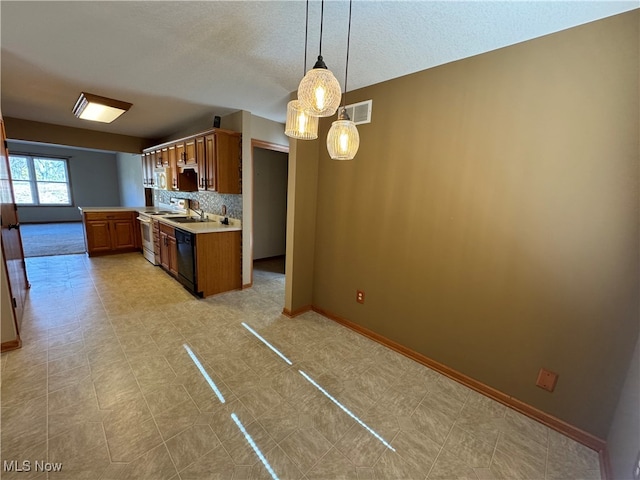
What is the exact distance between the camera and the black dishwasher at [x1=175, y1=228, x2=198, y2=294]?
3.39 m

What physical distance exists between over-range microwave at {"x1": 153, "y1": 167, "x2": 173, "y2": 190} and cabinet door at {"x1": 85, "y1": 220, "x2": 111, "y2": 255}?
1413mm

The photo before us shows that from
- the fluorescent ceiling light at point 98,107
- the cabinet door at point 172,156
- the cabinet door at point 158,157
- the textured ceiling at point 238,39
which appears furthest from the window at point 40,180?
the textured ceiling at point 238,39

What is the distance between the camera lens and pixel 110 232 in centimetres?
526

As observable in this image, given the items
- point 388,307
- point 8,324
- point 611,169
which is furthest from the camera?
point 388,307

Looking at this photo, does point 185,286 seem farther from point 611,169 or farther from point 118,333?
point 611,169

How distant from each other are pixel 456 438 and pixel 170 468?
1.62 m

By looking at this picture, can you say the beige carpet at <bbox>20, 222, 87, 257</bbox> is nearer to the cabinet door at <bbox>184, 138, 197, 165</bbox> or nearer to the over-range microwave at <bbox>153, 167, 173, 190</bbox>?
the over-range microwave at <bbox>153, 167, 173, 190</bbox>

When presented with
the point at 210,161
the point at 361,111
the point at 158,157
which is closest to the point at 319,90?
the point at 361,111

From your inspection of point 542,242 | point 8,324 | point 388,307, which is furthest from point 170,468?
point 542,242

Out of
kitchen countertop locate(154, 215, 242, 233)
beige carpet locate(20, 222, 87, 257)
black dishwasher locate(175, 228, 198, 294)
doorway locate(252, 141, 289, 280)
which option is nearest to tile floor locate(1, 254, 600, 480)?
black dishwasher locate(175, 228, 198, 294)

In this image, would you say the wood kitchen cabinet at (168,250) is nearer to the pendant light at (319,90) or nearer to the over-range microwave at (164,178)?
the over-range microwave at (164,178)

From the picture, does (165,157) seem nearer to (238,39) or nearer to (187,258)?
(187,258)

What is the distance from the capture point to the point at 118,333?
257 centimetres

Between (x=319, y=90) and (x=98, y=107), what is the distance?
3513 mm
